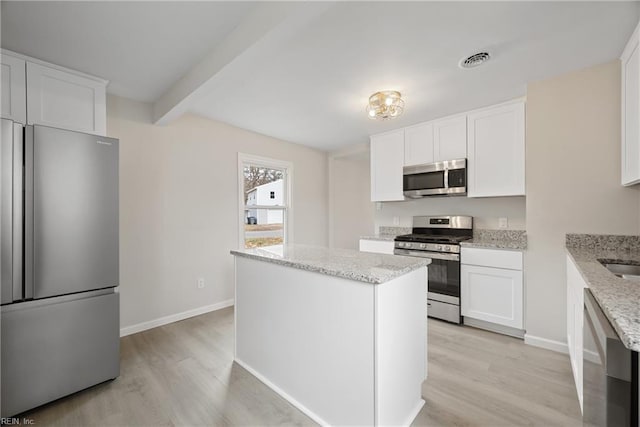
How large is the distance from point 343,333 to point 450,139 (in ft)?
9.02

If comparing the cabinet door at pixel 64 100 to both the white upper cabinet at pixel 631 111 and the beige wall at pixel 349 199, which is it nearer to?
the beige wall at pixel 349 199

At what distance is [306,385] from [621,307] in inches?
59.4

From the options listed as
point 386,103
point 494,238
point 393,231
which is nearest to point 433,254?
point 494,238

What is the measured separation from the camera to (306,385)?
1663 millimetres

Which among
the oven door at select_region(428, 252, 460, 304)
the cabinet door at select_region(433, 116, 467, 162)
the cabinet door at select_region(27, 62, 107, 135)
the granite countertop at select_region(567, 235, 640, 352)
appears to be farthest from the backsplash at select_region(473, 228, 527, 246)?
the cabinet door at select_region(27, 62, 107, 135)

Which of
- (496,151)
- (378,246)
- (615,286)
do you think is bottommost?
(378,246)

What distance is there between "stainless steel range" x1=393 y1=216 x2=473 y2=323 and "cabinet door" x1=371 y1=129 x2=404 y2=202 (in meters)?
0.73

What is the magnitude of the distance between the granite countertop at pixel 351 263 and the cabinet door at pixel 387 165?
205cm

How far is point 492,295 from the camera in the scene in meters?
2.77

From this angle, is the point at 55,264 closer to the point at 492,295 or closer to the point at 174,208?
the point at 174,208

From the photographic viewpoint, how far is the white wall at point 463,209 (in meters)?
3.14

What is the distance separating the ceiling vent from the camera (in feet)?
6.61

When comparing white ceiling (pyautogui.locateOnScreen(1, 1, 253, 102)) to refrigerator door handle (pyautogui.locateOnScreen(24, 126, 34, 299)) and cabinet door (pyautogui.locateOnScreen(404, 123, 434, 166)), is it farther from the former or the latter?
cabinet door (pyautogui.locateOnScreen(404, 123, 434, 166))

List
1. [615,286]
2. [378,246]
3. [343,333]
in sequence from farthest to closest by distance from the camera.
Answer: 1. [378,246]
2. [343,333]
3. [615,286]
